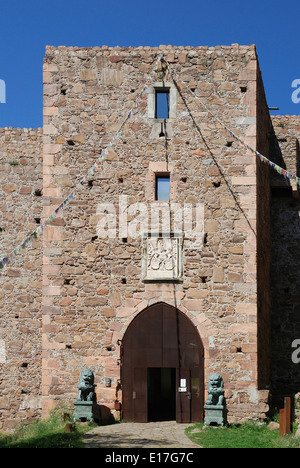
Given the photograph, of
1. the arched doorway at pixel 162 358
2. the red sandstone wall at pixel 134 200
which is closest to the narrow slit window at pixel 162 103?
the red sandstone wall at pixel 134 200

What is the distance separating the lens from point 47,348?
1888 cm

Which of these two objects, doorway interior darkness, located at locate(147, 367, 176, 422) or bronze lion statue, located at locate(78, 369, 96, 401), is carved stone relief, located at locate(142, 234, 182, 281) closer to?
bronze lion statue, located at locate(78, 369, 96, 401)

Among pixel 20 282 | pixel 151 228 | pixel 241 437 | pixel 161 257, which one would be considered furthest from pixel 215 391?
pixel 20 282

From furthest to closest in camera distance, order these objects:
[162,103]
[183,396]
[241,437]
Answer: [162,103] < [183,396] < [241,437]

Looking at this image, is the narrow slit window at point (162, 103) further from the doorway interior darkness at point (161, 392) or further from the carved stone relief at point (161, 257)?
the doorway interior darkness at point (161, 392)

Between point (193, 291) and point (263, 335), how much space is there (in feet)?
9.57

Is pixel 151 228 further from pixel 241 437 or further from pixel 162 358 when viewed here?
pixel 241 437

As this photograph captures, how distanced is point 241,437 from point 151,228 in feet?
18.9

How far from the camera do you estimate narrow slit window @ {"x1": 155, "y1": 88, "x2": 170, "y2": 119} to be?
19.4 m

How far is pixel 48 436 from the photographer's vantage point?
51.6ft

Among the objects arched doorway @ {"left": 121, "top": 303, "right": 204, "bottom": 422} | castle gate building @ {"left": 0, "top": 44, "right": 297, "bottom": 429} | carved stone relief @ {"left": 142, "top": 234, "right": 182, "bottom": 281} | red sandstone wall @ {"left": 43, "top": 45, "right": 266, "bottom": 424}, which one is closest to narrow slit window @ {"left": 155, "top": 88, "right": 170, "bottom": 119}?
castle gate building @ {"left": 0, "top": 44, "right": 297, "bottom": 429}

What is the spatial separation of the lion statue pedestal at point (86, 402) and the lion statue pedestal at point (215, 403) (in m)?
2.63
